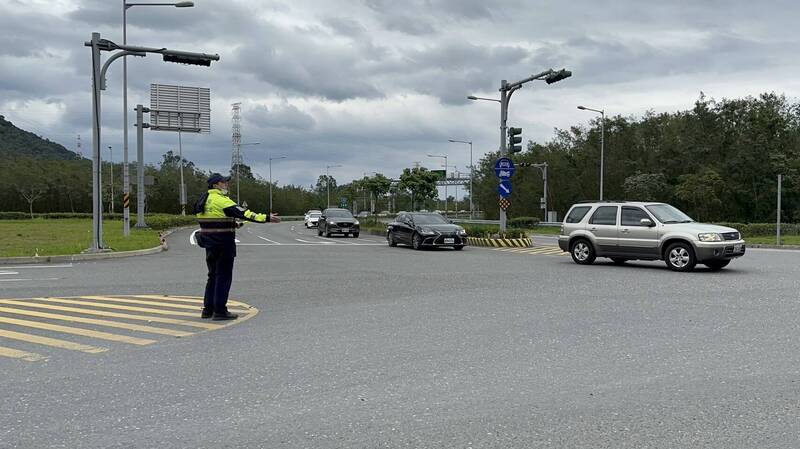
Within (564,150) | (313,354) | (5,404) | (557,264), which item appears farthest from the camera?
(564,150)

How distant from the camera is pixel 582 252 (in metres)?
16.3

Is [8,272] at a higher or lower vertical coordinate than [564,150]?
lower

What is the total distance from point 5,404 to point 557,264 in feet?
44.1

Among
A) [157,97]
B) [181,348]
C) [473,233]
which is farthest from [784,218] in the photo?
[181,348]

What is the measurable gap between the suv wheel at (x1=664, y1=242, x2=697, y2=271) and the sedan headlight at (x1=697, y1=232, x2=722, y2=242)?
292mm

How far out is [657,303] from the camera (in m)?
9.39

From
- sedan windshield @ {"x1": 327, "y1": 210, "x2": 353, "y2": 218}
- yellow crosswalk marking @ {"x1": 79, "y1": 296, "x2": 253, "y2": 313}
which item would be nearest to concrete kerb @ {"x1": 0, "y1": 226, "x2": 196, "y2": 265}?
yellow crosswalk marking @ {"x1": 79, "y1": 296, "x2": 253, "y2": 313}

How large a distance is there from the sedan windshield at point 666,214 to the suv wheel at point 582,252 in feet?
5.73

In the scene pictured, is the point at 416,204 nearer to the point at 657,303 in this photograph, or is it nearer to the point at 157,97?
the point at 157,97

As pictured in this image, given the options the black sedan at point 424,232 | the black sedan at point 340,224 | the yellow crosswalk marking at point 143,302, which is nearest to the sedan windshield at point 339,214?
the black sedan at point 340,224

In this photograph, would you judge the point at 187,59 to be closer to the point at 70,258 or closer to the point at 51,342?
the point at 70,258

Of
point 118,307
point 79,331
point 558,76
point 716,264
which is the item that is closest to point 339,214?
point 558,76

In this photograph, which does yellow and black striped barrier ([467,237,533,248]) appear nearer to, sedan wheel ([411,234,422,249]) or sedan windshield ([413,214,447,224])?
sedan windshield ([413,214,447,224])

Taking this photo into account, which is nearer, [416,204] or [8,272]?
[8,272]
